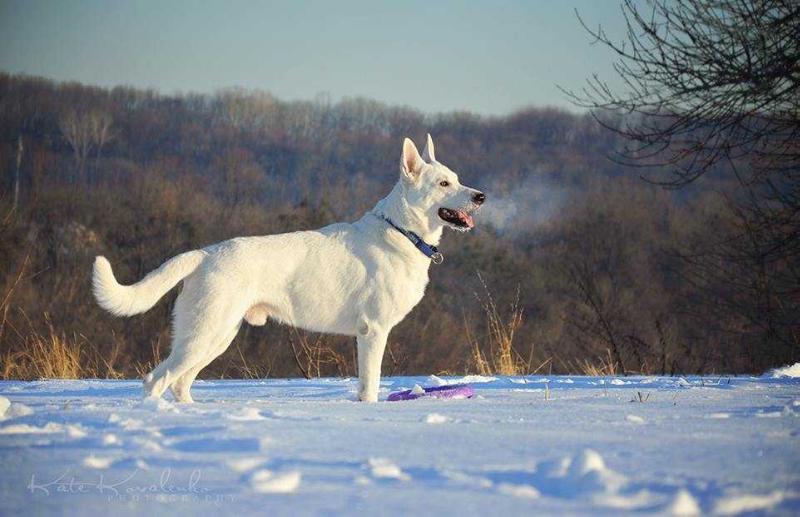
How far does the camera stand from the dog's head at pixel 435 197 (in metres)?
6.45

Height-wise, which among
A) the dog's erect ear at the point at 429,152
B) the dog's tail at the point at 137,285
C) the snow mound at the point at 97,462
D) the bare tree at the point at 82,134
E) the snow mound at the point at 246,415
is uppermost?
the bare tree at the point at 82,134

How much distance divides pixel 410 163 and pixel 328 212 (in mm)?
42868

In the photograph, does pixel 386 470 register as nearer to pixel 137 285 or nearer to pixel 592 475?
pixel 592 475

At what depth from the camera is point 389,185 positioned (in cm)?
5322

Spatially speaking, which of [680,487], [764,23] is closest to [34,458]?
[680,487]

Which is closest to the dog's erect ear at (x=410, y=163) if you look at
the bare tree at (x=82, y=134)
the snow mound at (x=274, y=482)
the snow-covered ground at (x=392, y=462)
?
the snow-covered ground at (x=392, y=462)

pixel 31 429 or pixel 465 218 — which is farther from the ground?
pixel 465 218

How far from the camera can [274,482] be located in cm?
216

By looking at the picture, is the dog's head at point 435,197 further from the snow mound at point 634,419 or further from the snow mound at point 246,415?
the snow mound at point 246,415

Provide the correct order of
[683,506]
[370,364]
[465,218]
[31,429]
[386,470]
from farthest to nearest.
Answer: [465,218]
[370,364]
[31,429]
[386,470]
[683,506]

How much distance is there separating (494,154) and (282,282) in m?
58.1

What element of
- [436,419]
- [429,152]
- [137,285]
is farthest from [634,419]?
[429,152]

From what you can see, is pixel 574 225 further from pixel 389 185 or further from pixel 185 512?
pixel 185 512

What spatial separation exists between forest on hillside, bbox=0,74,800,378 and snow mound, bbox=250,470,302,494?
96.6 feet
